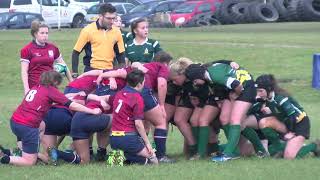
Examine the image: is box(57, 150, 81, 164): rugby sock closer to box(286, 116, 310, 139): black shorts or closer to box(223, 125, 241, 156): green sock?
box(223, 125, 241, 156): green sock

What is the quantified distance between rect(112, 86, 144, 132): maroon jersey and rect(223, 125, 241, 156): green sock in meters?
1.15

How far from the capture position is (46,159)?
33.3 feet

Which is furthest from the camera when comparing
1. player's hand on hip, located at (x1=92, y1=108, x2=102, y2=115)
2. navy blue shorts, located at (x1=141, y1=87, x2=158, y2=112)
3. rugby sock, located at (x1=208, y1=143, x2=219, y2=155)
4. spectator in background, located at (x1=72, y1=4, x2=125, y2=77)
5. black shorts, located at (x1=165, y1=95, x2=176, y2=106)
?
spectator in background, located at (x1=72, y1=4, x2=125, y2=77)

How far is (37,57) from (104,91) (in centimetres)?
132

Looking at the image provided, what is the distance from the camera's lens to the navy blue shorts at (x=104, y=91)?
1054 cm

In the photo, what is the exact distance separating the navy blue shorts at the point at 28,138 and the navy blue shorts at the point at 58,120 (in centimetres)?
58

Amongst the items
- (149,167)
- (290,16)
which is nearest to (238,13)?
(290,16)

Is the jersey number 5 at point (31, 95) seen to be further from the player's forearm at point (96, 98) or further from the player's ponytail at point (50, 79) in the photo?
the player's forearm at point (96, 98)

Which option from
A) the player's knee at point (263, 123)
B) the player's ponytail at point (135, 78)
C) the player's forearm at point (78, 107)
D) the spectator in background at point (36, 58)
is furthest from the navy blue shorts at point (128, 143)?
the spectator in background at point (36, 58)

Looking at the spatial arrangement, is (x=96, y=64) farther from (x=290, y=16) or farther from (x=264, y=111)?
(x=290, y=16)

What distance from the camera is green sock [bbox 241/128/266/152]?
1055cm

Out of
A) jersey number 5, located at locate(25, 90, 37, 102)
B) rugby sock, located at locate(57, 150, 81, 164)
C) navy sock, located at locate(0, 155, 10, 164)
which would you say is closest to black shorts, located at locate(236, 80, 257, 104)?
rugby sock, located at locate(57, 150, 81, 164)

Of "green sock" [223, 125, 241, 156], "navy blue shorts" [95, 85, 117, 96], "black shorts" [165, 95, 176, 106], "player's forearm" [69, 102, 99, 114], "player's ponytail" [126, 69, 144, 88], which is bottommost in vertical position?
"green sock" [223, 125, 241, 156]

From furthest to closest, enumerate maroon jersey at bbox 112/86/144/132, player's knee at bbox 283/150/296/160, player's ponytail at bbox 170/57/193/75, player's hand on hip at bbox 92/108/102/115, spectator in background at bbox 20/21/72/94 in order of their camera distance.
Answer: spectator in background at bbox 20/21/72/94 < player's ponytail at bbox 170/57/193/75 < player's knee at bbox 283/150/296/160 < player's hand on hip at bbox 92/108/102/115 < maroon jersey at bbox 112/86/144/132
